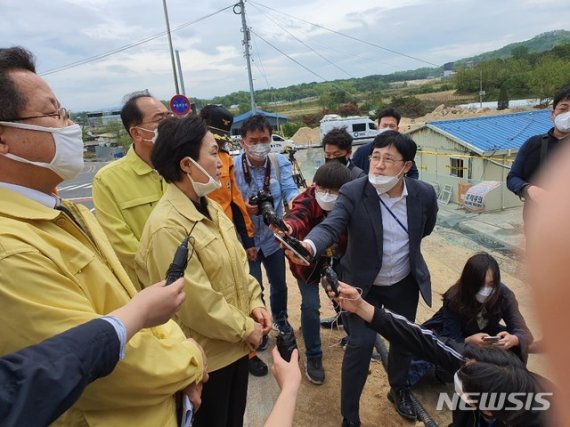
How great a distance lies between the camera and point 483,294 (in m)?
2.85

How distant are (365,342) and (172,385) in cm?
159

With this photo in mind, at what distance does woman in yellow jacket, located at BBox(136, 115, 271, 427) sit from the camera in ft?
6.26

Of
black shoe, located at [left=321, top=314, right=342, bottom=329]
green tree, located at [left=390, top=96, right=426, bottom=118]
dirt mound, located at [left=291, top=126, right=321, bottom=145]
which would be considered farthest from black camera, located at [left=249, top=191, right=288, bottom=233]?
green tree, located at [left=390, top=96, right=426, bottom=118]

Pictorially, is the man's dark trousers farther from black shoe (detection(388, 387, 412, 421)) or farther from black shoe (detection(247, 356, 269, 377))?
black shoe (detection(247, 356, 269, 377))

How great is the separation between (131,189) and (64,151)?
1169 millimetres

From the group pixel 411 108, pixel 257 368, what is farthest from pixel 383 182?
pixel 411 108

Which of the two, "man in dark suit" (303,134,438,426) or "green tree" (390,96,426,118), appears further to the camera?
"green tree" (390,96,426,118)

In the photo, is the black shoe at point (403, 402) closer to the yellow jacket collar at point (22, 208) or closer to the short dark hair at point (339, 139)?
the short dark hair at point (339, 139)

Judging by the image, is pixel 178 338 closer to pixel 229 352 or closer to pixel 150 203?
pixel 229 352

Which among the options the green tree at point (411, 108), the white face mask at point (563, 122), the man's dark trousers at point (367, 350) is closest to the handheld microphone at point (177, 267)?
the man's dark trousers at point (367, 350)

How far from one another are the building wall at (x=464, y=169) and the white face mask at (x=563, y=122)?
21.5 ft

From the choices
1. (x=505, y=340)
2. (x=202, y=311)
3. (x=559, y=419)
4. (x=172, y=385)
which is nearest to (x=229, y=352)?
(x=202, y=311)

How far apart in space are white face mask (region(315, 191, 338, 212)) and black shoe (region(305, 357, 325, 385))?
1.34 metres

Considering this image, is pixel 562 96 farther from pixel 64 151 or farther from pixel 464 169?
pixel 464 169
